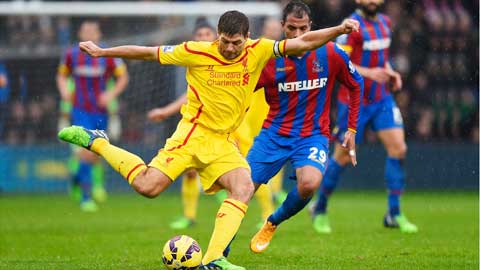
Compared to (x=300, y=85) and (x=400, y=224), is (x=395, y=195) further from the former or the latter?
(x=300, y=85)

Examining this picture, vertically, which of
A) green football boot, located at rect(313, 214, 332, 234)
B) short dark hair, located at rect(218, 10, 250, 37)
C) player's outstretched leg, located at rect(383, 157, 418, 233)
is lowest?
green football boot, located at rect(313, 214, 332, 234)

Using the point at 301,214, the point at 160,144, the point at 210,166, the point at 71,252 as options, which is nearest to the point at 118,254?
the point at 71,252

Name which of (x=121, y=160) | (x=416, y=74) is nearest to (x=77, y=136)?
(x=121, y=160)

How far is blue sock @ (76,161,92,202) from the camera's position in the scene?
14445mm

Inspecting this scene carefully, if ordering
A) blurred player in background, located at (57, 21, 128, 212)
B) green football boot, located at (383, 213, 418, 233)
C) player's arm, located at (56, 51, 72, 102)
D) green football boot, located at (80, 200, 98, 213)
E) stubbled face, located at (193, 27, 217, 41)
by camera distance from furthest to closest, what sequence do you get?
blurred player in background, located at (57, 21, 128, 212) < player's arm, located at (56, 51, 72, 102) < green football boot, located at (80, 200, 98, 213) < stubbled face, located at (193, 27, 217, 41) < green football boot, located at (383, 213, 418, 233)

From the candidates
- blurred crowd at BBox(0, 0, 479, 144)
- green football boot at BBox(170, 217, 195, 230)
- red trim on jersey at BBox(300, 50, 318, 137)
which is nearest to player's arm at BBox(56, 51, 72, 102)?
blurred crowd at BBox(0, 0, 479, 144)

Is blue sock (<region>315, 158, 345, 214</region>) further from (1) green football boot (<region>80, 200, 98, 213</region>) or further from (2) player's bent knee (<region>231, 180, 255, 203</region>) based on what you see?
(1) green football boot (<region>80, 200, 98, 213</region>)

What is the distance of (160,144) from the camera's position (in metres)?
17.2

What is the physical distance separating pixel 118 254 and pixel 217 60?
2.26m

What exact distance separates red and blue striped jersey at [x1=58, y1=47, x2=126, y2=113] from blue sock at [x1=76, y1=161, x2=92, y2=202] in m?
0.94

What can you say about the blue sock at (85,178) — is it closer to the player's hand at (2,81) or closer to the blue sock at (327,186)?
the player's hand at (2,81)

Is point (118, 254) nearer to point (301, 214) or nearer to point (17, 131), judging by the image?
point (301, 214)

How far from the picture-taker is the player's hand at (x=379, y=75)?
10.6 m

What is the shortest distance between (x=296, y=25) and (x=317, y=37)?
3.56 feet
